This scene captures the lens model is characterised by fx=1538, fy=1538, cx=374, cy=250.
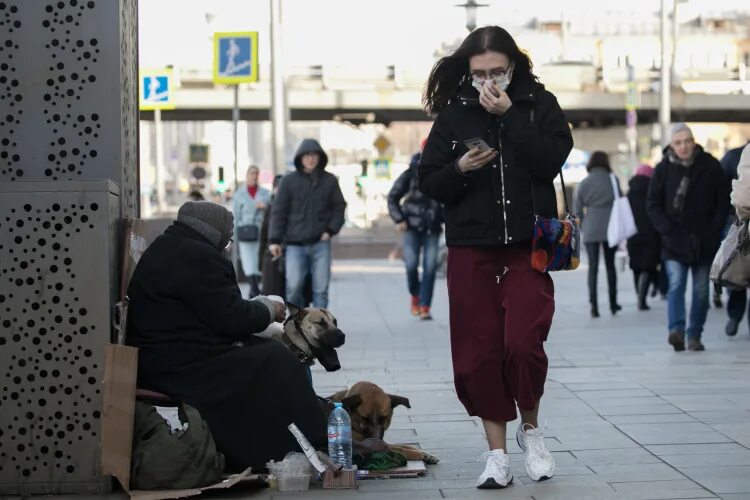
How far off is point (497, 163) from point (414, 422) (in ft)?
7.93

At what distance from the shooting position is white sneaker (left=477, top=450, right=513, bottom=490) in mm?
6316

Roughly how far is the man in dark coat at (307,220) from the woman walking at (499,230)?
706cm

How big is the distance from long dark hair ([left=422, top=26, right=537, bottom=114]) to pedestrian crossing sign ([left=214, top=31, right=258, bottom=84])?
1546 centimetres

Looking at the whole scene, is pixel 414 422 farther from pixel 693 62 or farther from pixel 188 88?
pixel 693 62

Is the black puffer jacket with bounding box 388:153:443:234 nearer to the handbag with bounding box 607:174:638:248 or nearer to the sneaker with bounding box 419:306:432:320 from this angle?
the sneaker with bounding box 419:306:432:320

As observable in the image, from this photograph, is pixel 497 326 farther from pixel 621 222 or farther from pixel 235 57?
pixel 235 57

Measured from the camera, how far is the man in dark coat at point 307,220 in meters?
13.6

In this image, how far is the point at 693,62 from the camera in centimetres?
11650

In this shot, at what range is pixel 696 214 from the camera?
12195 mm

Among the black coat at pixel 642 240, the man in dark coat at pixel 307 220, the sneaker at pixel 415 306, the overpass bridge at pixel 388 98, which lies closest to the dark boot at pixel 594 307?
the black coat at pixel 642 240

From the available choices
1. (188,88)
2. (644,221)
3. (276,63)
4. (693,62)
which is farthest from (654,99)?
(693,62)

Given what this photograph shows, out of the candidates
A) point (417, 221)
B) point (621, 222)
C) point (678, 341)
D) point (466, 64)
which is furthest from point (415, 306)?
point (466, 64)

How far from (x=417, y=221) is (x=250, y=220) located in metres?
4.73

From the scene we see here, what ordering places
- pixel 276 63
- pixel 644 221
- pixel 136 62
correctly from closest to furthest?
pixel 136 62 < pixel 644 221 < pixel 276 63
